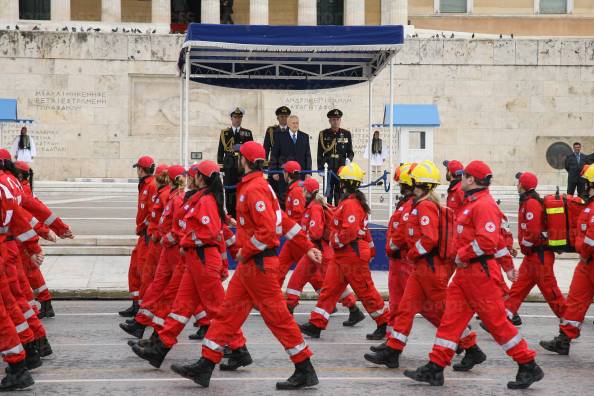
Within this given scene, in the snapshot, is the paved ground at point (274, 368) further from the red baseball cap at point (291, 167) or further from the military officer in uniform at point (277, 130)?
the military officer in uniform at point (277, 130)

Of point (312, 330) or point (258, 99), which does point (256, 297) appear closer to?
point (312, 330)

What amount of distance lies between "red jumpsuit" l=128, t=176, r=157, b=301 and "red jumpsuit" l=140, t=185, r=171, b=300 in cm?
37

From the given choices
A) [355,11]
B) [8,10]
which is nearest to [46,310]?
[8,10]

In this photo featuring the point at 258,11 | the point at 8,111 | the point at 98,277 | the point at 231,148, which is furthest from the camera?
the point at 258,11

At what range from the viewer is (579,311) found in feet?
35.0

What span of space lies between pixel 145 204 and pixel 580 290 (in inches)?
201

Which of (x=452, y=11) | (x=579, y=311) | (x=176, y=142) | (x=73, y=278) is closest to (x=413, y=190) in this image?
(x=579, y=311)

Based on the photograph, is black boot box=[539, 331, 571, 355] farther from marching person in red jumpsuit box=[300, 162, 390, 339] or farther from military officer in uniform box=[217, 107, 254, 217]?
military officer in uniform box=[217, 107, 254, 217]

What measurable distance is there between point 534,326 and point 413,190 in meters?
3.32

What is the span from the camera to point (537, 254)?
11891 millimetres

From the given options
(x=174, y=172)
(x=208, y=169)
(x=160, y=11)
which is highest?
(x=160, y=11)

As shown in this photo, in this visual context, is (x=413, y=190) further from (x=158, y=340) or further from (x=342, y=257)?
(x=158, y=340)

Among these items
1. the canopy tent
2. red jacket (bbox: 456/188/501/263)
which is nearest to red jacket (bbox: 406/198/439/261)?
red jacket (bbox: 456/188/501/263)

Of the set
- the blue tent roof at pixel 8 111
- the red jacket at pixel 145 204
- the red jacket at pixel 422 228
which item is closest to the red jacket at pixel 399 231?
the red jacket at pixel 422 228
